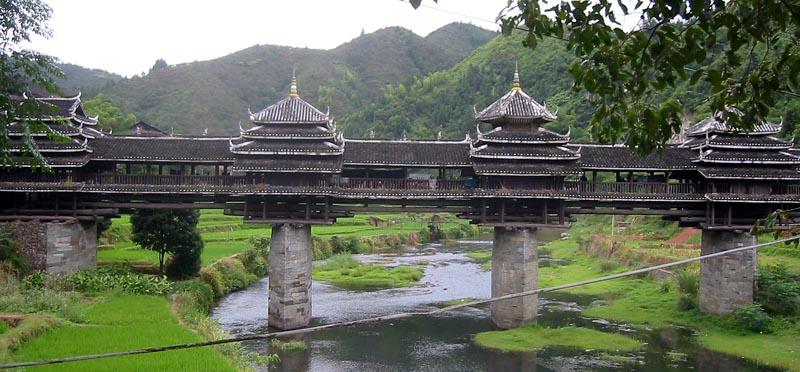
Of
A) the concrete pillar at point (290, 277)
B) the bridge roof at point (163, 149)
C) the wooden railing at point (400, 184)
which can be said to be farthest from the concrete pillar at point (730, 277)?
the bridge roof at point (163, 149)

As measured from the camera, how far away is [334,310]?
30391 millimetres

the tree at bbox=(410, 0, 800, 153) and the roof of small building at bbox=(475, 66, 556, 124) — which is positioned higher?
the roof of small building at bbox=(475, 66, 556, 124)

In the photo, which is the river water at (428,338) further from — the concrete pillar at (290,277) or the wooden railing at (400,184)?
the wooden railing at (400,184)

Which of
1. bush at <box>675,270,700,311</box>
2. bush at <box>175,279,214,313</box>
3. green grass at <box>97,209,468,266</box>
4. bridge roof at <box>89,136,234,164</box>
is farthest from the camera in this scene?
green grass at <box>97,209,468,266</box>

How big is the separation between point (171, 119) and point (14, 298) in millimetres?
94525

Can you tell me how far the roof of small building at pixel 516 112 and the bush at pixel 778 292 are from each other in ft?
37.0

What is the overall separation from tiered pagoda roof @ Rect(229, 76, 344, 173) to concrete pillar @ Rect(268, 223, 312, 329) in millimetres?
2617

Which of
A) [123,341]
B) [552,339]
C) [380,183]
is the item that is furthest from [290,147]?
[552,339]

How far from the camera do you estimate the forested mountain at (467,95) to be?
298 ft

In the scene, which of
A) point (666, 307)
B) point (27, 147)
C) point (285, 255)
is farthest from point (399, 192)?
point (27, 147)

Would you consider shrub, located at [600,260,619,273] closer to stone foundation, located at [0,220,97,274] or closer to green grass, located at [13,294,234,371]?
green grass, located at [13,294,234,371]

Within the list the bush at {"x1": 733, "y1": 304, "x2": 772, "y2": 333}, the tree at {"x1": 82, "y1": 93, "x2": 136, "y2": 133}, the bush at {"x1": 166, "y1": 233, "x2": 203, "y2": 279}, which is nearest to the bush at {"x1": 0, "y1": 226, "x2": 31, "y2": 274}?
the bush at {"x1": 166, "y1": 233, "x2": 203, "y2": 279}

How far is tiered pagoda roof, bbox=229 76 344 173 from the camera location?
26.8 m

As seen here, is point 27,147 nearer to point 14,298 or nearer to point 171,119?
point 14,298
